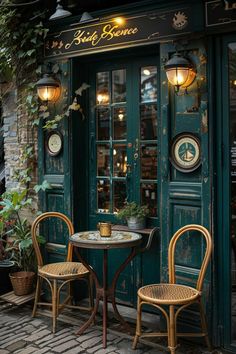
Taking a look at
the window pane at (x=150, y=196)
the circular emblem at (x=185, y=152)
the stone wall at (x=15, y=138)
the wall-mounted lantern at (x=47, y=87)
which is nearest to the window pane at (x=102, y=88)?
the wall-mounted lantern at (x=47, y=87)

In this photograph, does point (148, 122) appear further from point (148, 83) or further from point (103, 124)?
point (103, 124)

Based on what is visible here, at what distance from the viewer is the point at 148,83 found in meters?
4.95

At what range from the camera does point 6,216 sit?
17.7 ft

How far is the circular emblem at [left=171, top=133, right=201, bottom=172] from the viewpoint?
13.8 feet

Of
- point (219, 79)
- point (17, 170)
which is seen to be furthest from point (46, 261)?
point (219, 79)

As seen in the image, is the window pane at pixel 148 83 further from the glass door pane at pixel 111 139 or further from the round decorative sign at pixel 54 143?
the round decorative sign at pixel 54 143

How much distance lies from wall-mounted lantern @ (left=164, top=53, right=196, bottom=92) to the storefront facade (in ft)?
0.21

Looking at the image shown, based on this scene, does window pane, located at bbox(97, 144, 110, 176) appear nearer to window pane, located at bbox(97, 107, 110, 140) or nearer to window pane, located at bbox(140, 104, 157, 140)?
window pane, located at bbox(97, 107, 110, 140)

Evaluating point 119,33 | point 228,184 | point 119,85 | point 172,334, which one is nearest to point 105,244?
point 172,334

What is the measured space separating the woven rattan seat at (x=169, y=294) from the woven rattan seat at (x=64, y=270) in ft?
2.85

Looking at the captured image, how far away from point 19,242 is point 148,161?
6.26 feet

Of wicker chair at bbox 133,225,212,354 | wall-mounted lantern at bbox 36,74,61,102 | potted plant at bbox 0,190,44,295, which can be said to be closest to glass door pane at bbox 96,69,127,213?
wall-mounted lantern at bbox 36,74,61,102

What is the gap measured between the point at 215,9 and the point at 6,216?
3363 mm

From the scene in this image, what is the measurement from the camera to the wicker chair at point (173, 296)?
373cm
